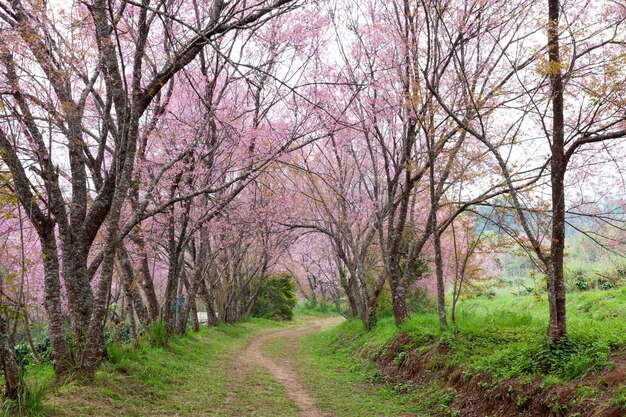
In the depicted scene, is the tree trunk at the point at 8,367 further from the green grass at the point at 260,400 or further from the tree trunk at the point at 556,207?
the tree trunk at the point at 556,207

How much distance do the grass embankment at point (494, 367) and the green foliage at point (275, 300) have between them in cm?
1730

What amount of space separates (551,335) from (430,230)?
4625 millimetres

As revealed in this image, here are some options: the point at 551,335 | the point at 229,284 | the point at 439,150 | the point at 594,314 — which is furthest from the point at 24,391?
the point at 229,284

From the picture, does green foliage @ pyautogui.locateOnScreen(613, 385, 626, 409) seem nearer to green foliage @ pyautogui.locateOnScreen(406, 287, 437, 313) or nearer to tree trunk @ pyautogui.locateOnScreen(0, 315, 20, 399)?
tree trunk @ pyautogui.locateOnScreen(0, 315, 20, 399)

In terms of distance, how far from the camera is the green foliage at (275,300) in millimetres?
27734

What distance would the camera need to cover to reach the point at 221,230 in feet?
48.5

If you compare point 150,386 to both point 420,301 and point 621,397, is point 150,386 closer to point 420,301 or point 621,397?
point 621,397

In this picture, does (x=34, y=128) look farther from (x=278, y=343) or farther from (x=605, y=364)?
(x=278, y=343)

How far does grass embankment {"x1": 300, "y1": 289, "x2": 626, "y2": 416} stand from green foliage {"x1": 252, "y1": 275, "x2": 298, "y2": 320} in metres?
17.3

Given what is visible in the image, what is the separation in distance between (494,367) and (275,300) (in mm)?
23626

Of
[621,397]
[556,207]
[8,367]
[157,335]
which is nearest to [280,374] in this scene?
[157,335]

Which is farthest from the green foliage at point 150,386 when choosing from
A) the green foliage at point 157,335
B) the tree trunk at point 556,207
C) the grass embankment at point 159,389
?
the tree trunk at point 556,207

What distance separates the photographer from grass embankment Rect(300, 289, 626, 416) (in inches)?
173

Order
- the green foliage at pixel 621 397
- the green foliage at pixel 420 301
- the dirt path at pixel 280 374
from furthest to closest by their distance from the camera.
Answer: the green foliage at pixel 420 301, the dirt path at pixel 280 374, the green foliage at pixel 621 397
